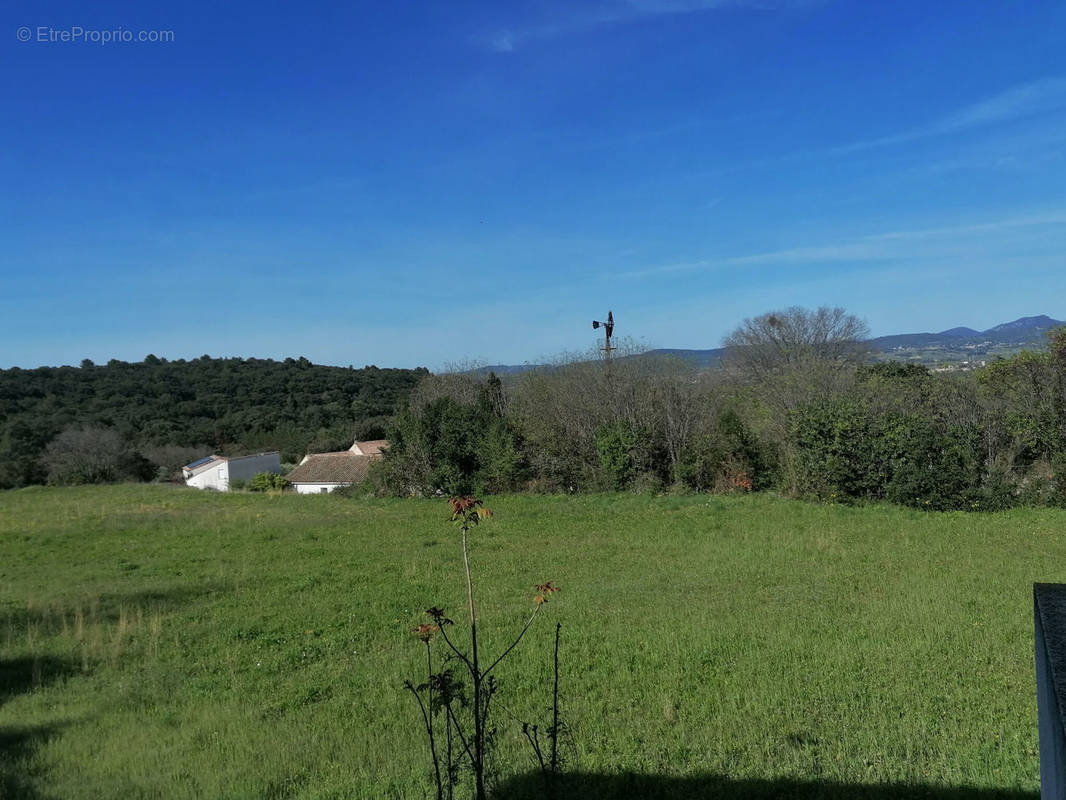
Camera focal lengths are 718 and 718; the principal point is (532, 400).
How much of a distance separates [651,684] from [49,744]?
4.22 metres

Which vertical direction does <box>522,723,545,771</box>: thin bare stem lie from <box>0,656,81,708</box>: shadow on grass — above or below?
above

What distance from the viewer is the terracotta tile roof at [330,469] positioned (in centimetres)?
3409

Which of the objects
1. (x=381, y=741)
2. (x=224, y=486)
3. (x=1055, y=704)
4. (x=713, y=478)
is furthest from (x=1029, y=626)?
(x=224, y=486)

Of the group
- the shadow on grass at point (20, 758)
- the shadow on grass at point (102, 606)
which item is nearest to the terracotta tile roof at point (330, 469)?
the shadow on grass at point (102, 606)

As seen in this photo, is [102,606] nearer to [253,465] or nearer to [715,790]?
[715,790]

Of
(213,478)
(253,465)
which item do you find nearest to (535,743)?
(213,478)

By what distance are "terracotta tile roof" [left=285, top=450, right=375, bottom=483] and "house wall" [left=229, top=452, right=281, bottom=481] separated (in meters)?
2.63

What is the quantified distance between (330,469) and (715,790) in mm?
32913

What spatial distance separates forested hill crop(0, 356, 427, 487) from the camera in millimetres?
38938

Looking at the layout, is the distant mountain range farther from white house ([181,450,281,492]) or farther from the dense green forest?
white house ([181,450,281,492])

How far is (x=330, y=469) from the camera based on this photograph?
34844mm

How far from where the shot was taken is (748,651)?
6273 mm

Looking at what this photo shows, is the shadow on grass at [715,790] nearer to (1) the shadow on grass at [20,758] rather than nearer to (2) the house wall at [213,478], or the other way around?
(1) the shadow on grass at [20,758]

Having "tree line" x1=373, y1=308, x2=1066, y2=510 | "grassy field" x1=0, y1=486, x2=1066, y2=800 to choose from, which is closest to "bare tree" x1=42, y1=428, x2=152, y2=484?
"tree line" x1=373, y1=308, x2=1066, y2=510
